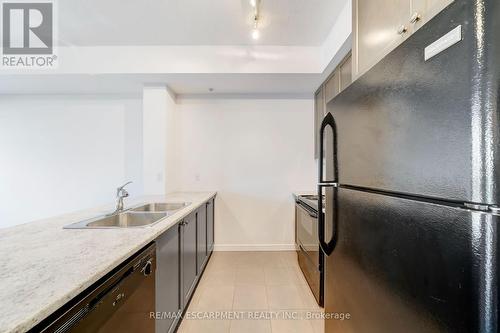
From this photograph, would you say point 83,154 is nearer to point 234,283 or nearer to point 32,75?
point 32,75

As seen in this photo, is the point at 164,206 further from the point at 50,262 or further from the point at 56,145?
the point at 56,145

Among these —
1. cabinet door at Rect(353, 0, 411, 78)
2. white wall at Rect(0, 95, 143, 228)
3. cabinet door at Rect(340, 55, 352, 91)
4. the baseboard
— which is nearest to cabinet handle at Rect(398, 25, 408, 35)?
cabinet door at Rect(353, 0, 411, 78)

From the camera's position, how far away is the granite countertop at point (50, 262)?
0.62 meters

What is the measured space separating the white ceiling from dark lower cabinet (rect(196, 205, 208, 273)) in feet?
6.32

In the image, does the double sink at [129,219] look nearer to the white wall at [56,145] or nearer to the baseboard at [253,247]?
the baseboard at [253,247]

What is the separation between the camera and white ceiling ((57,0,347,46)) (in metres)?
2.16

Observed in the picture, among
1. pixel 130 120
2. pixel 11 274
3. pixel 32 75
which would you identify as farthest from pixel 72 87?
pixel 11 274

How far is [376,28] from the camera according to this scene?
52.3 inches

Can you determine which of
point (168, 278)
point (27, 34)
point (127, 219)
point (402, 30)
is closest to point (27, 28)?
point (27, 34)

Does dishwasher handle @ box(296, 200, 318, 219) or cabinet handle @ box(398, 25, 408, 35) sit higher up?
cabinet handle @ box(398, 25, 408, 35)

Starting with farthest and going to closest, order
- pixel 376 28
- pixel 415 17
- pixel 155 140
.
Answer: pixel 155 140 < pixel 376 28 < pixel 415 17

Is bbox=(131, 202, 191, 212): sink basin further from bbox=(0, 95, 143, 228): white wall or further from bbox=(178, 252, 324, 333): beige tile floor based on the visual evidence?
bbox=(0, 95, 143, 228): white wall

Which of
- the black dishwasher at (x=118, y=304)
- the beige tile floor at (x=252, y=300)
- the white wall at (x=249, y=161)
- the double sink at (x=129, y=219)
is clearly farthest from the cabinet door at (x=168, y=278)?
the white wall at (x=249, y=161)

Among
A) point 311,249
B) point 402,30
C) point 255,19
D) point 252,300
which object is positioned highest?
point 255,19
